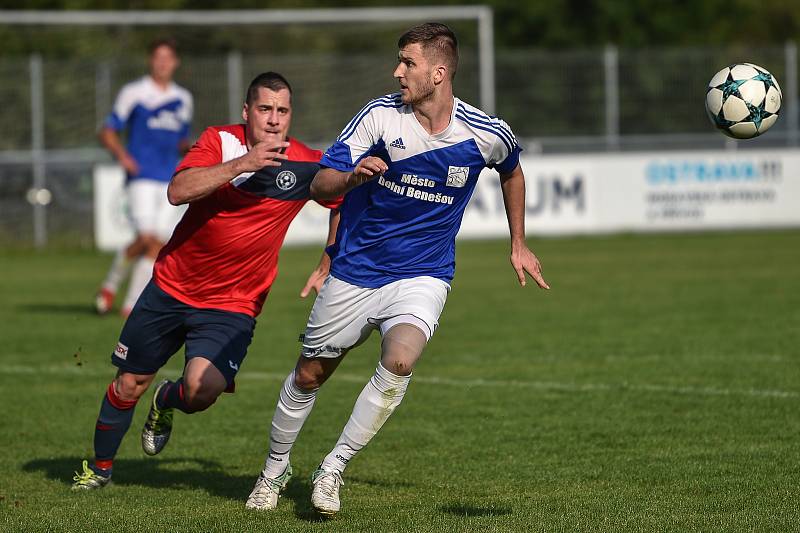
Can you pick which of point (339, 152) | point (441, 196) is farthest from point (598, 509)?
point (339, 152)

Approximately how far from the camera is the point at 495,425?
27.3ft

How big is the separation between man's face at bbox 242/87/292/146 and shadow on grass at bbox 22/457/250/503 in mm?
1817

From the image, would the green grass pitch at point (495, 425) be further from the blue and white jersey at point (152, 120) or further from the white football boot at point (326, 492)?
the blue and white jersey at point (152, 120)

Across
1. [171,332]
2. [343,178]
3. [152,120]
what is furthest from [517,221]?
[152,120]

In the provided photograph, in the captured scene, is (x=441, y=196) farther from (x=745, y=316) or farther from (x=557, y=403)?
(x=745, y=316)

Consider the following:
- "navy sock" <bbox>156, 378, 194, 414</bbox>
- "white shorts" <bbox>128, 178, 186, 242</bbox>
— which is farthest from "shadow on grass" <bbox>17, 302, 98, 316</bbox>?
"navy sock" <bbox>156, 378, 194, 414</bbox>

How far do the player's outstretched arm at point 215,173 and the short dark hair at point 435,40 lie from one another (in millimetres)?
754

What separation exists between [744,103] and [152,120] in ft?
27.1

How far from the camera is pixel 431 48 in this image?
19.4 ft

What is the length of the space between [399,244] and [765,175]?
65.3 feet

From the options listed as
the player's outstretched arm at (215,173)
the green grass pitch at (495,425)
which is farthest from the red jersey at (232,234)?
the green grass pitch at (495,425)

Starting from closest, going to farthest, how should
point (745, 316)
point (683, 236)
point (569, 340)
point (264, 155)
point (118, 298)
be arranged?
point (264, 155), point (569, 340), point (745, 316), point (118, 298), point (683, 236)

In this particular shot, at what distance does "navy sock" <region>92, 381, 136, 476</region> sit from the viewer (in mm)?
6859

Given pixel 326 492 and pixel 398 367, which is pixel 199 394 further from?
pixel 398 367
